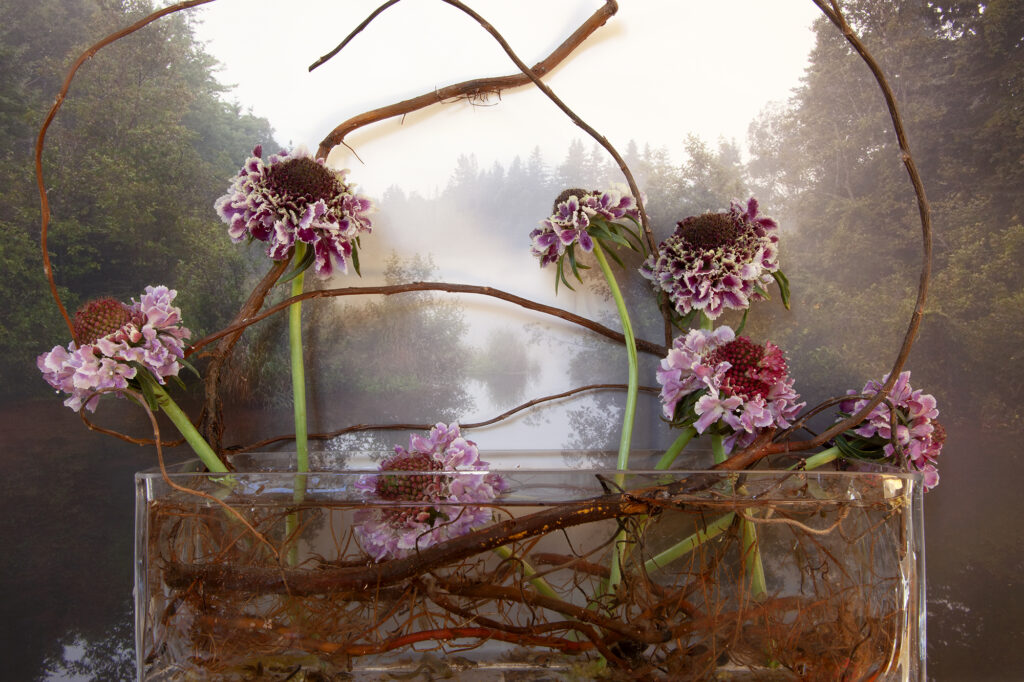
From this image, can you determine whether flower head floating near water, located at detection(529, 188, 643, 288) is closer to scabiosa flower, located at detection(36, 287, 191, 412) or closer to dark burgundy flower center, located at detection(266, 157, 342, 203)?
dark burgundy flower center, located at detection(266, 157, 342, 203)

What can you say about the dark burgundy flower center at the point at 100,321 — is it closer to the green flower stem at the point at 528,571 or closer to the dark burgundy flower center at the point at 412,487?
the dark burgundy flower center at the point at 412,487

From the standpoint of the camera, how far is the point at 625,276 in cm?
85

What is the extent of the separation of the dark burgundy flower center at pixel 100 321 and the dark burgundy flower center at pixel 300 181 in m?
0.18

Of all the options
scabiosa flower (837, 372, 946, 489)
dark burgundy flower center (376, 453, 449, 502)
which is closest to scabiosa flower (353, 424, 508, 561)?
dark burgundy flower center (376, 453, 449, 502)

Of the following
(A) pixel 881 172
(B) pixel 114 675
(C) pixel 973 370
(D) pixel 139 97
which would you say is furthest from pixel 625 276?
(B) pixel 114 675

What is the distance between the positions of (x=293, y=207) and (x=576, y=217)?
29cm

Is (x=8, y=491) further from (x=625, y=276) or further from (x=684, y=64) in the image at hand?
(x=684, y=64)

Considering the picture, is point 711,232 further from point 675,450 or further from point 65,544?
point 65,544

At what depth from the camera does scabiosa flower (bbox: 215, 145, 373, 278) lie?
0.68m

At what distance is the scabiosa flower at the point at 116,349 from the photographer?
0.62 meters

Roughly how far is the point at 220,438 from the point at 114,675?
306 millimetres

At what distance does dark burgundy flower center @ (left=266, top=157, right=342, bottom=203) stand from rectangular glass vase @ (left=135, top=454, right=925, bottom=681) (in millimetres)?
275

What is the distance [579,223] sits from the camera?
0.73 m

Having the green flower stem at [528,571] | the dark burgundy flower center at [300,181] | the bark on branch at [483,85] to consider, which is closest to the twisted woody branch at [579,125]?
the bark on branch at [483,85]
